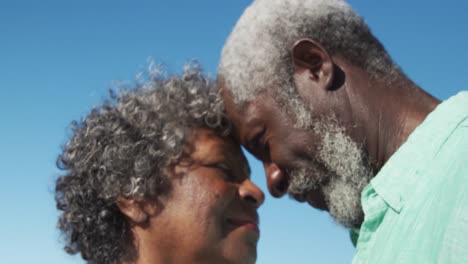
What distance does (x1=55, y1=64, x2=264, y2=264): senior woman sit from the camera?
13.7 ft

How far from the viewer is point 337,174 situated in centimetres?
385

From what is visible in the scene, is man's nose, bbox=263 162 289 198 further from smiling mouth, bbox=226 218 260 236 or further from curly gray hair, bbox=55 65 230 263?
curly gray hair, bbox=55 65 230 263

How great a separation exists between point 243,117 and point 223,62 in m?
0.35

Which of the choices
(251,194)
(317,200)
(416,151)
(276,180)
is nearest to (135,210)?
(251,194)

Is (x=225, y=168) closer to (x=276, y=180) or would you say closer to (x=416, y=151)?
(x=276, y=180)

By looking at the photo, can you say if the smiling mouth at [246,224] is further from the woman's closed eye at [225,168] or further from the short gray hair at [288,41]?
the short gray hair at [288,41]

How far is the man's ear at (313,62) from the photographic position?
3703 millimetres

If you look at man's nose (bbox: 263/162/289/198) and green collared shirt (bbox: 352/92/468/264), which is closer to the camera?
green collared shirt (bbox: 352/92/468/264)

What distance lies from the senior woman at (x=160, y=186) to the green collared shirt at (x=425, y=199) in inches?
47.8

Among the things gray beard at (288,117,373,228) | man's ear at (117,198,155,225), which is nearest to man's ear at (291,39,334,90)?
gray beard at (288,117,373,228)

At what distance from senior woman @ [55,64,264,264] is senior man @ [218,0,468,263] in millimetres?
326

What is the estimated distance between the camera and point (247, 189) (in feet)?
14.5

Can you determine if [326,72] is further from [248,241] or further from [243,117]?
[248,241]

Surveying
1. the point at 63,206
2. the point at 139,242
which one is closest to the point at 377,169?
the point at 139,242
